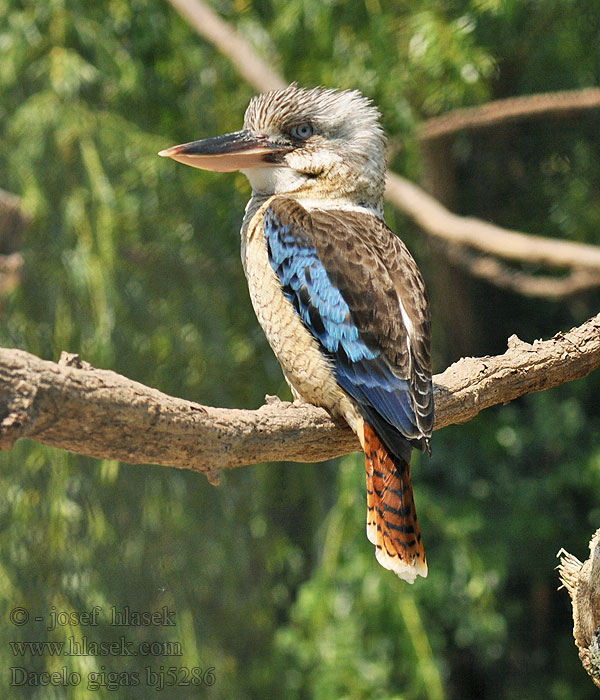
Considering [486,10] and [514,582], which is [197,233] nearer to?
[486,10]

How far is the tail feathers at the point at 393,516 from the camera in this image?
1990 mm

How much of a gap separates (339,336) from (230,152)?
643 mm

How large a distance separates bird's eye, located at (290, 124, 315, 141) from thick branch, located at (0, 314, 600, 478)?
77 cm

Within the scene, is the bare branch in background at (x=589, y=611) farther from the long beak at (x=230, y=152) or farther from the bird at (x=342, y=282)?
the long beak at (x=230, y=152)

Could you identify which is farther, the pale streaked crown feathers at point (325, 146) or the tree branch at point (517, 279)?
the tree branch at point (517, 279)

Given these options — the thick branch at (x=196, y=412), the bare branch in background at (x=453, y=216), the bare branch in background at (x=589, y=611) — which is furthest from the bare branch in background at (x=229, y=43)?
the bare branch in background at (x=589, y=611)

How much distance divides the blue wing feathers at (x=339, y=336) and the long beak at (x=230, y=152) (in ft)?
0.71

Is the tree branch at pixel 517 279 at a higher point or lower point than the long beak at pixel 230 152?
higher

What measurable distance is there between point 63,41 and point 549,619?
3431 mm

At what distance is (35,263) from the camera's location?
11.5 ft

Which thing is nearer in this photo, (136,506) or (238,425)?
(238,425)

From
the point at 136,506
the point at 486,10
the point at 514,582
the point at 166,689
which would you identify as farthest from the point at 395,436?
the point at 514,582

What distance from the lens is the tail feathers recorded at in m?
1.99

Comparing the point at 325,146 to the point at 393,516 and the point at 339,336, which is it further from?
the point at 393,516
